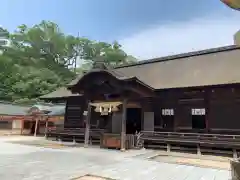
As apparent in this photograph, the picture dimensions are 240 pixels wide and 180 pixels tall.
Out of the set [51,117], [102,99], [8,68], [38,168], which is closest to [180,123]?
[102,99]

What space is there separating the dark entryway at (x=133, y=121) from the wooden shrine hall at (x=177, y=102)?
2.37 m

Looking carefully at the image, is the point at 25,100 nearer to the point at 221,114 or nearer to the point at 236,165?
the point at 221,114

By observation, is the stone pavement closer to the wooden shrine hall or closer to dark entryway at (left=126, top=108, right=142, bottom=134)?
the wooden shrine hall

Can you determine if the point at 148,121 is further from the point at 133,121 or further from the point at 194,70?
the point at 133,121

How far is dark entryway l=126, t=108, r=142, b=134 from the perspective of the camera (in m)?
17.4

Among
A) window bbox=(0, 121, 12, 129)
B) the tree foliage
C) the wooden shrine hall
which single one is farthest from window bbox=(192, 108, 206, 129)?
the tree foliage

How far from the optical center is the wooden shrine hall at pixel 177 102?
1157cm

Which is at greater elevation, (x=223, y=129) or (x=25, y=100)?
(x=25, y=100)

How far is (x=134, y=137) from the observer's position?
41.6ft

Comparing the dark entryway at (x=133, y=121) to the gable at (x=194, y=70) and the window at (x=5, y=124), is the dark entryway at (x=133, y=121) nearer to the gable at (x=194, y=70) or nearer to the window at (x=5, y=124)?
the gable at (x=194, y=70)

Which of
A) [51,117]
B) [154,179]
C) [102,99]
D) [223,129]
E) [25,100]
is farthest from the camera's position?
[25,100]

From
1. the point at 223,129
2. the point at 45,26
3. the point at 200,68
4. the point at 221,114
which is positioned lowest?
the point at 223,129

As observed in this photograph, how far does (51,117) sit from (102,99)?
440 inches

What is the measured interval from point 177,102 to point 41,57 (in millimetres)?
28245
